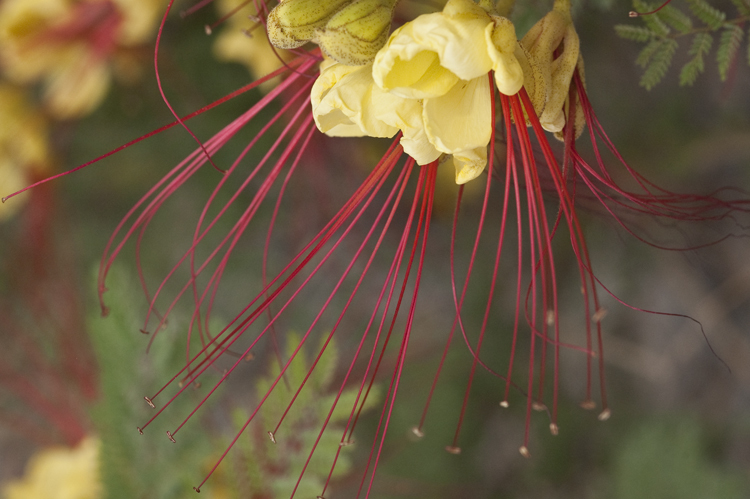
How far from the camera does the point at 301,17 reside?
421mm

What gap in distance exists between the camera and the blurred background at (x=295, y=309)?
2.53ft

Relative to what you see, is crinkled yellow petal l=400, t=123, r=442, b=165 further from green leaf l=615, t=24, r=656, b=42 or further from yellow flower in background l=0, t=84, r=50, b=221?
yellow flower in background l=0, t=84, r=50, b=221

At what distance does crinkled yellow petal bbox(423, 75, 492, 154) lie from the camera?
401mm

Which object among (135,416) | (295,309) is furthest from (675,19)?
(295,309)

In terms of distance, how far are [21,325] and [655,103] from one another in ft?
4.15

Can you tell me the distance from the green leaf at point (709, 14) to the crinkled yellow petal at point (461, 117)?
224 mm

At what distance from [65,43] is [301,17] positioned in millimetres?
657

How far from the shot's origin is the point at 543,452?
3.84ft

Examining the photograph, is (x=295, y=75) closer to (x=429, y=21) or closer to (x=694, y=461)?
(x=429, y=21)

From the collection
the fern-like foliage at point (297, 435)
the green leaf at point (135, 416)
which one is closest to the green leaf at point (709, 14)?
the fern-like foliage at point (297, 435)

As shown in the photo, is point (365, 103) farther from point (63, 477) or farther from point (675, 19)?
point (63, 477)

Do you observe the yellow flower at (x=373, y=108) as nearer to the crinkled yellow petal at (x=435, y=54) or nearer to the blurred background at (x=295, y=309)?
the crinkled yellow petal at (x=435, y=54)

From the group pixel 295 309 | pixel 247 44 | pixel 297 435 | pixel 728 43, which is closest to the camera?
pixel 728 43

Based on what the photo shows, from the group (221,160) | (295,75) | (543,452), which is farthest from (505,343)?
(295,75)
